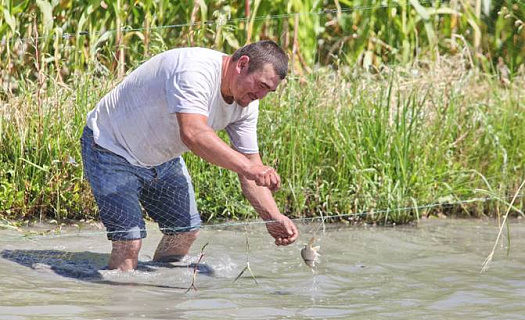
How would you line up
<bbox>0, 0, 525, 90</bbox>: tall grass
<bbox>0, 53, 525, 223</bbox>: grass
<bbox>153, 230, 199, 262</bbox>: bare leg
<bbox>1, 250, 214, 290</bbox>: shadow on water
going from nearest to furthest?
<bbox>1, 250, 214, 290</bbox>: shadow on water
<bbox>153, 230, 199, 262</bbox>: bare leg
<bbox>0, 53, 525, 223</bbox>: grass
<bbox>0, 0, 525, 90</bbox>: tall grass

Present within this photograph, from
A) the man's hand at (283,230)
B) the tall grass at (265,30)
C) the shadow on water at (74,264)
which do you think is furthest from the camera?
the tall grass at (265,30)

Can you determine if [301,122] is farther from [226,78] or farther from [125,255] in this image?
[226,78]

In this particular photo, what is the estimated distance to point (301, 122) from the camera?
26.5ft

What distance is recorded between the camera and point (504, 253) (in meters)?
7.27

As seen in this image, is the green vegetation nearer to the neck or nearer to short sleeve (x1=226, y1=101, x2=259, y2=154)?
short sleeve (x1=226, y1=101, x2=259, y2=154)

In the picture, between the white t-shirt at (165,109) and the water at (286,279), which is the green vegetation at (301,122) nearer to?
the water at (286,279)

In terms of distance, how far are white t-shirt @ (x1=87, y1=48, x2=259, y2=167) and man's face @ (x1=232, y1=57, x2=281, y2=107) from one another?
0.47 feet

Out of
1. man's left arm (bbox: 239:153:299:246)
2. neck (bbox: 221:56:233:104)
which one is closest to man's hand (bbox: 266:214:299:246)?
man's left arm (bbox: 239:153:299:246)

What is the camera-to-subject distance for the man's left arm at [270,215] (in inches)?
235

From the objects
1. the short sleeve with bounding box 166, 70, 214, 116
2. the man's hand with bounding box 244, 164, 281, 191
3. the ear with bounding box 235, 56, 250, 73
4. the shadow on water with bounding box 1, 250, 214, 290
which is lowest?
the shadow on water with bounding box 1, 250, 214, 290

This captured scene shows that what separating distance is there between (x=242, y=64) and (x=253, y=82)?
13 centimetres

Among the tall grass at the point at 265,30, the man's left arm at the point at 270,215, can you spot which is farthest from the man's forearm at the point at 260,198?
the tall grass at the point at 265,30

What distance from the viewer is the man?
5.41 metres

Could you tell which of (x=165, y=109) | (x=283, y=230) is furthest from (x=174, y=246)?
(x=165, y=109)
